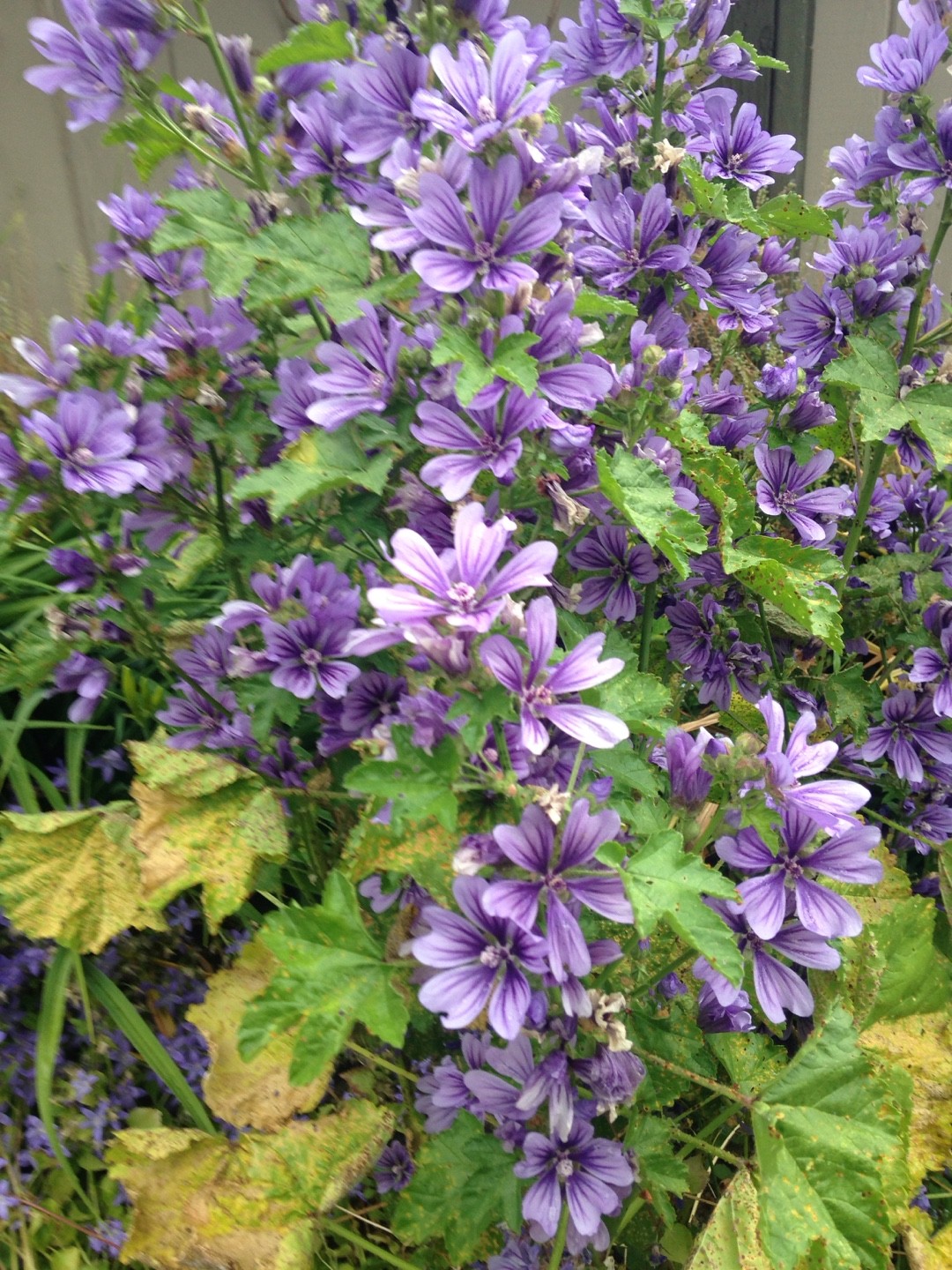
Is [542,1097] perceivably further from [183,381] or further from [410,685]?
[183,381]

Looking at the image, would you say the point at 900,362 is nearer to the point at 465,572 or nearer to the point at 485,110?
the point at 485,110

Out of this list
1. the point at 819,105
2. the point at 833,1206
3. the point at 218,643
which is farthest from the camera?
the point at 819,105

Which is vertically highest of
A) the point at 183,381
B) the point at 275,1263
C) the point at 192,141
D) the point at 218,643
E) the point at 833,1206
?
the point at 192,141

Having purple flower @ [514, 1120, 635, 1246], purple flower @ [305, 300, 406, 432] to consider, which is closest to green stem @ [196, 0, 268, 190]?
purple flower @ [305, 300, 406, 432]

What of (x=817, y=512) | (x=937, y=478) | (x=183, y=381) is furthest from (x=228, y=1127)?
(x=937, y=478)

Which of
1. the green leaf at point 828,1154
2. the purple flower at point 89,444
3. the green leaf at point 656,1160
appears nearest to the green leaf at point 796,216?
the purple flower at point 89,444

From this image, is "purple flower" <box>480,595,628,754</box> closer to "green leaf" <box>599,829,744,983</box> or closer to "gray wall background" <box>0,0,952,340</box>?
"green leaf" <box>599,829,744,983</box>
